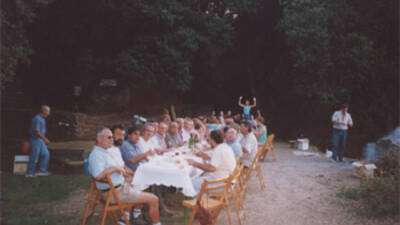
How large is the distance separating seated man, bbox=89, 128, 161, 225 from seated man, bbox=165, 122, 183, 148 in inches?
119

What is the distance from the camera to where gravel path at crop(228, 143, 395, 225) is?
22.4 feet

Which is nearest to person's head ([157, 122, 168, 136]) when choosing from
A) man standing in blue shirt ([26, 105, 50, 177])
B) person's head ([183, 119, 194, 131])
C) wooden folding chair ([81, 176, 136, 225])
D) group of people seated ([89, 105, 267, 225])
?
group of people seated ([89, 105, 267, 225])

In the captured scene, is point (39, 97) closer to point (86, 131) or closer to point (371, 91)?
point (86, 131)

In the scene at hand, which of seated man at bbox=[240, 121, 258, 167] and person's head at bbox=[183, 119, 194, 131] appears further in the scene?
person's head at bbox=[183, 119, 194, 131]

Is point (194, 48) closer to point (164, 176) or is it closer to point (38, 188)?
point (38, 188)

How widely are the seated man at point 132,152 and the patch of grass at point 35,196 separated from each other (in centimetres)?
122

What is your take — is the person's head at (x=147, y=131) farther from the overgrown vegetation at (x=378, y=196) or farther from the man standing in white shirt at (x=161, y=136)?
the overgrown vegetation at (x=378, y=196)

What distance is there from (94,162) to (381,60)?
14.9 metres

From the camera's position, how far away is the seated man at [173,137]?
344 inches

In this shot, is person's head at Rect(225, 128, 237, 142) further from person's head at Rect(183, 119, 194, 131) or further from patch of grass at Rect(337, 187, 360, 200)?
patch of grass at Rect(337, 187, 360, 200)

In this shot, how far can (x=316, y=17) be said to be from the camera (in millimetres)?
17734

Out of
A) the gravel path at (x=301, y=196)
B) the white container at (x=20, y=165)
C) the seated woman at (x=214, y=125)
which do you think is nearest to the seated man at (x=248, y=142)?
the gravel path at (x=301, y=196)

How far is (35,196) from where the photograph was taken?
7844 millimetres

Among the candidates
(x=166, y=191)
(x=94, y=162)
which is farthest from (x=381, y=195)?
(x=94, y=162)
